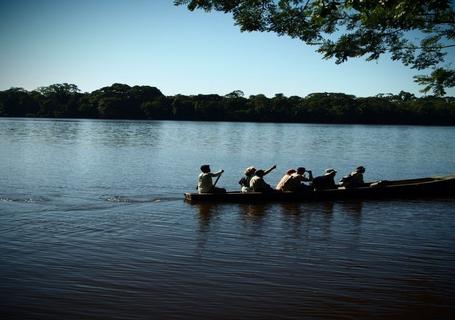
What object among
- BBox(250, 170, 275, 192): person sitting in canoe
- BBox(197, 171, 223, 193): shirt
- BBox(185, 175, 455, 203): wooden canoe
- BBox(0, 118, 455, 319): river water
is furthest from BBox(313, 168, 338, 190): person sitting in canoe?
BBox(197, 171, 223, 193): shirt

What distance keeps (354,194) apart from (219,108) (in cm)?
13518

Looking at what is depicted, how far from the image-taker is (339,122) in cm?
→ 15025

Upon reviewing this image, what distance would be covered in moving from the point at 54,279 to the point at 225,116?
146507 millimetres

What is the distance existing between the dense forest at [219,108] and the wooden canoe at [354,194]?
13129 centimetres

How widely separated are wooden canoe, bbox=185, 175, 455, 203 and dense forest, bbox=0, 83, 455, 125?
131 metres

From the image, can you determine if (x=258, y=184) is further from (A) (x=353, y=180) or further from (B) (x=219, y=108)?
(B) (x=219, y=108)

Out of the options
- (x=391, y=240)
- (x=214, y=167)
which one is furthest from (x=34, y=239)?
(x=214, y=167)

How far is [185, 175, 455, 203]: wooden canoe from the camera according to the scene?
15922mm

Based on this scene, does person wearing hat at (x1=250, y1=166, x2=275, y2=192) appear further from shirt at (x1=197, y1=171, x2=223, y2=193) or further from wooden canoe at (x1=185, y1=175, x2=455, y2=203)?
shirt at (x1=197, y1=171, x2=223, y2=193)

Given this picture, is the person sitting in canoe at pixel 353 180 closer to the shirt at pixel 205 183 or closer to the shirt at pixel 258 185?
the shirt at pixel 258 185

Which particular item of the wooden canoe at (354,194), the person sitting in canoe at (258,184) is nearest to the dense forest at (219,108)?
the wooden canoe at (354,194)

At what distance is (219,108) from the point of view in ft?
495

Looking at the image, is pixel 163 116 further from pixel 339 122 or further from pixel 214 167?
pixel 214 167

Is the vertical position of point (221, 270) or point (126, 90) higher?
point (126, 90)
